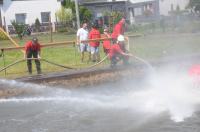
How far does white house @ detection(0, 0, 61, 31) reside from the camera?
6059cm

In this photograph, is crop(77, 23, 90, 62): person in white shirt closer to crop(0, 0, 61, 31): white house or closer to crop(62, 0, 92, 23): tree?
crop(62, 0, 92, 23): tree

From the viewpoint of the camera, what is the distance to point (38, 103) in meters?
17.8

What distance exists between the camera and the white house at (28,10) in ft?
199

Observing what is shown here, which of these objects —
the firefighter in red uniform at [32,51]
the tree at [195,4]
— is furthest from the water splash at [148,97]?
the tree at [195,4]

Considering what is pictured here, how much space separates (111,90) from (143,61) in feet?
11.5

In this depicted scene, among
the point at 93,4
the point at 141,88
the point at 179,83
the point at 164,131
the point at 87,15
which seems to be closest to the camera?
the point at 164,131

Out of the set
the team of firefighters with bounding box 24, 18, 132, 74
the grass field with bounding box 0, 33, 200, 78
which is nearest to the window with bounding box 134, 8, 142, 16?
the grass field with bounding box 0, 33, 200, 78

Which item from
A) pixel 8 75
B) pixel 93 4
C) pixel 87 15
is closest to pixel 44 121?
pixel 8 75

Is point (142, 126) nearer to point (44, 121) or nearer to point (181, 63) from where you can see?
point (44, 121)

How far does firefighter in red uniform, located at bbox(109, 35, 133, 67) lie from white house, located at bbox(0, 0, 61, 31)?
1557 inches

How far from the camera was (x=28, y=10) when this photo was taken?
61.6 m

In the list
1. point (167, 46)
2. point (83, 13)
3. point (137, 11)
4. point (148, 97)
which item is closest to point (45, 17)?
point (83, 13)

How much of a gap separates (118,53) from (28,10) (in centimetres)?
4172

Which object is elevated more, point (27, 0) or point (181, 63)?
point (27, 0)
